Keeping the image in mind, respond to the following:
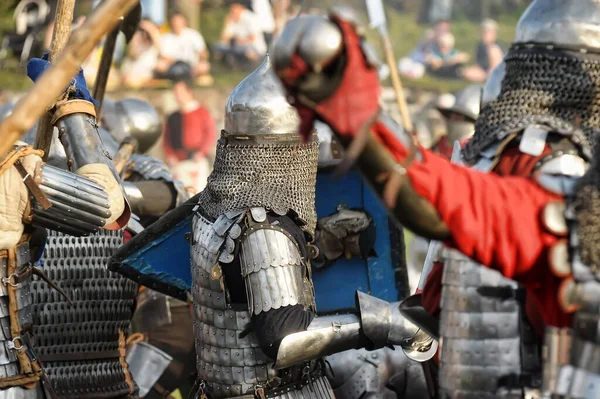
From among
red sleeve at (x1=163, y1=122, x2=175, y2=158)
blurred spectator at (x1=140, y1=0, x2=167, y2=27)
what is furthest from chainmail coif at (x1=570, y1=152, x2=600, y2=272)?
blurred spectator at (x1=140, y1=0, x2=167, y2=27)

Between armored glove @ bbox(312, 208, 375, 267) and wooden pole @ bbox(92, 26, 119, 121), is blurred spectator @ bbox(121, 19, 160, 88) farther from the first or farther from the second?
armored glove @ bbox(312, 208, 375, 267)

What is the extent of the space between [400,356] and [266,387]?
4.56 feet

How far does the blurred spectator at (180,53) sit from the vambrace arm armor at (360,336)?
662 inches

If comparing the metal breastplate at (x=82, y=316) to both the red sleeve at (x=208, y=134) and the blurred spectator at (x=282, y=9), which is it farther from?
the blurred spectator at (x=282, y=9)

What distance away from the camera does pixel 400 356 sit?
666 centimetres

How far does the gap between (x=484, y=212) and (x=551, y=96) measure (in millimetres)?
974

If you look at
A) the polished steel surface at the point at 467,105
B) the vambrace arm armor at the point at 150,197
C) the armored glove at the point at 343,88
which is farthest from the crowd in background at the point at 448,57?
the armored glove at the point at 343,88

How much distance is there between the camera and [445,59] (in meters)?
25.5

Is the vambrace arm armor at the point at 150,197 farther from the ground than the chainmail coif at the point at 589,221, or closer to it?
farther from the ground

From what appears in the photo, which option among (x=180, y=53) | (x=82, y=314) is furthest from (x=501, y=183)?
(x=180, y=53)

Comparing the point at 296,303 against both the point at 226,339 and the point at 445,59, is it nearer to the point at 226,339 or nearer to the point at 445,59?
the point at 226,339

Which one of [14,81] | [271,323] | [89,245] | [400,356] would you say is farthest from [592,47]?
[14,81]

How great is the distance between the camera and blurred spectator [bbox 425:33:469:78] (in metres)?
25.1

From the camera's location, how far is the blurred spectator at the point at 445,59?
82.5ft
